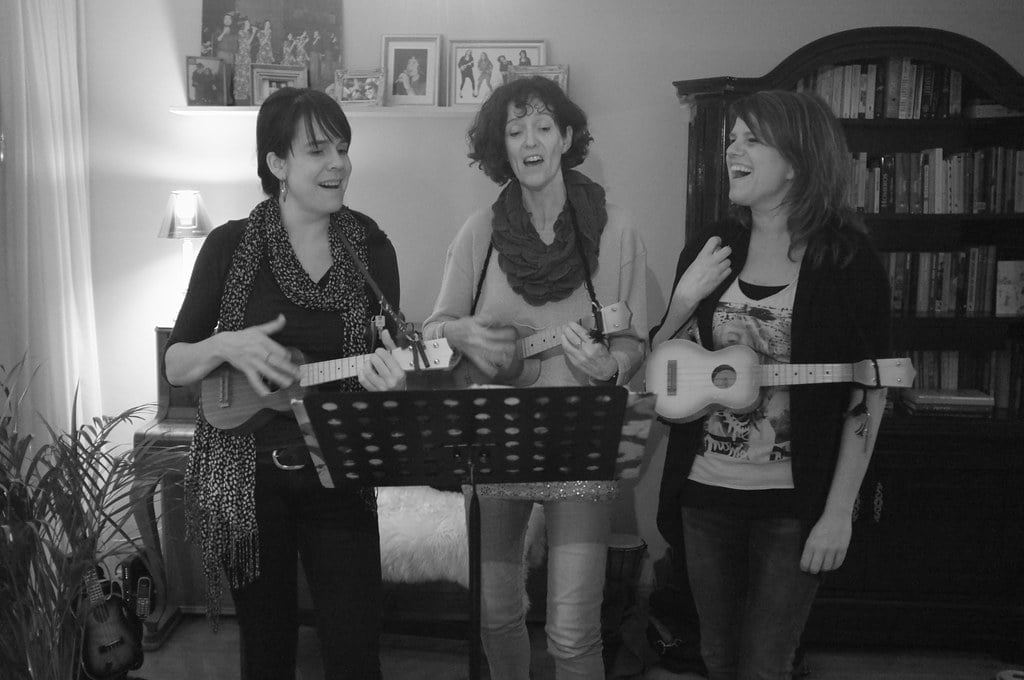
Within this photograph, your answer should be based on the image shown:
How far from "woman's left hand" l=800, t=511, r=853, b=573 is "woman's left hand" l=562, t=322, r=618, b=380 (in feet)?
1.59

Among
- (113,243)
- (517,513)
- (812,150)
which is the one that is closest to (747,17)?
(812,150)

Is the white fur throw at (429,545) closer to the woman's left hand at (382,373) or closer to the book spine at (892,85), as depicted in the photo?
the woman's left hand at (382,373)

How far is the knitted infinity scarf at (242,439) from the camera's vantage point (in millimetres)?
1842

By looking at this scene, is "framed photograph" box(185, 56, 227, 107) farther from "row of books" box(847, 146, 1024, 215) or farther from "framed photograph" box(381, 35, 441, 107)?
"row of books" box(847, 146, 1024, 215)

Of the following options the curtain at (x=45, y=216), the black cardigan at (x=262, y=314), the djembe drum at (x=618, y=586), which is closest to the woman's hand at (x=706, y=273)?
the black cardigan at (x=262, y=314)

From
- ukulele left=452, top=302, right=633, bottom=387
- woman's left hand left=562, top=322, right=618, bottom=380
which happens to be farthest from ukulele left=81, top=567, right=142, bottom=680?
woman's left hand left=562, top=322, right=618, bottom=380

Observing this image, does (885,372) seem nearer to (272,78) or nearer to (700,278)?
(700,278)

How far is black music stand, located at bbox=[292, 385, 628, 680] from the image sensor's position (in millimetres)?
1408

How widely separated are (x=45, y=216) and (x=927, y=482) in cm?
289

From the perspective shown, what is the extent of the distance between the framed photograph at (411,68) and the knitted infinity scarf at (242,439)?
1.52 metres

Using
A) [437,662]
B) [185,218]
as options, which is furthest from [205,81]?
[437,662]

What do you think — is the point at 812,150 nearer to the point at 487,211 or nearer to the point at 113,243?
the point at 487,211

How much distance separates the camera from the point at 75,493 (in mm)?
2029

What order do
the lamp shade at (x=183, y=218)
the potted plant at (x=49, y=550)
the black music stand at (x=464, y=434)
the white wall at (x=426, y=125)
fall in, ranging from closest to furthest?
the black music stand at (x=464, y=434) < the potted plant at (x=49, y=550) < the lamp shade at (x=183, y=218) < the white wall at (x=426, y=125)
